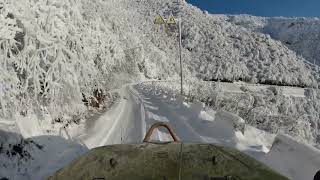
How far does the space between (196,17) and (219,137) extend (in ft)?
459

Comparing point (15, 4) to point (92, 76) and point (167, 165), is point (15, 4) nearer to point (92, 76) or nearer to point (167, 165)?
point (92, 76)

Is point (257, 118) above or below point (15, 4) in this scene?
below

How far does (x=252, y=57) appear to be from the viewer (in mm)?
130000

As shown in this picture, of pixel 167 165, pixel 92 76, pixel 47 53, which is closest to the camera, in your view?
pixel 167 165

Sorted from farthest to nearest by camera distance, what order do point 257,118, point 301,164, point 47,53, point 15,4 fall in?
point 257,118 < point 47,53 < point 15,4 < point 301,164

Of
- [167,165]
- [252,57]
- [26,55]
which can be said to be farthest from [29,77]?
[252,57]

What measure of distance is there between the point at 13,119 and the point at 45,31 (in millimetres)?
3267

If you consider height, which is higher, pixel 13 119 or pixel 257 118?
pixel 13 119

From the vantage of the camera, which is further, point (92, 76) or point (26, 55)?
point (92, 76)

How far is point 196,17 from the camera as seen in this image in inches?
5955

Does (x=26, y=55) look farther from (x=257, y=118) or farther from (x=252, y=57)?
(x=252, y=57)

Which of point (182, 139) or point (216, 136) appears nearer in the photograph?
point (182, 139)

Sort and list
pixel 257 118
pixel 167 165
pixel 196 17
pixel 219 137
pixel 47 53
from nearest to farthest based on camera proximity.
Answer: pixel 167 165 < pixel 47 53 < pixel 219 137 < pixel 257 118 < pixel 196 17

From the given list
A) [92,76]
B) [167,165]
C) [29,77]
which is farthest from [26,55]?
[167,165]
